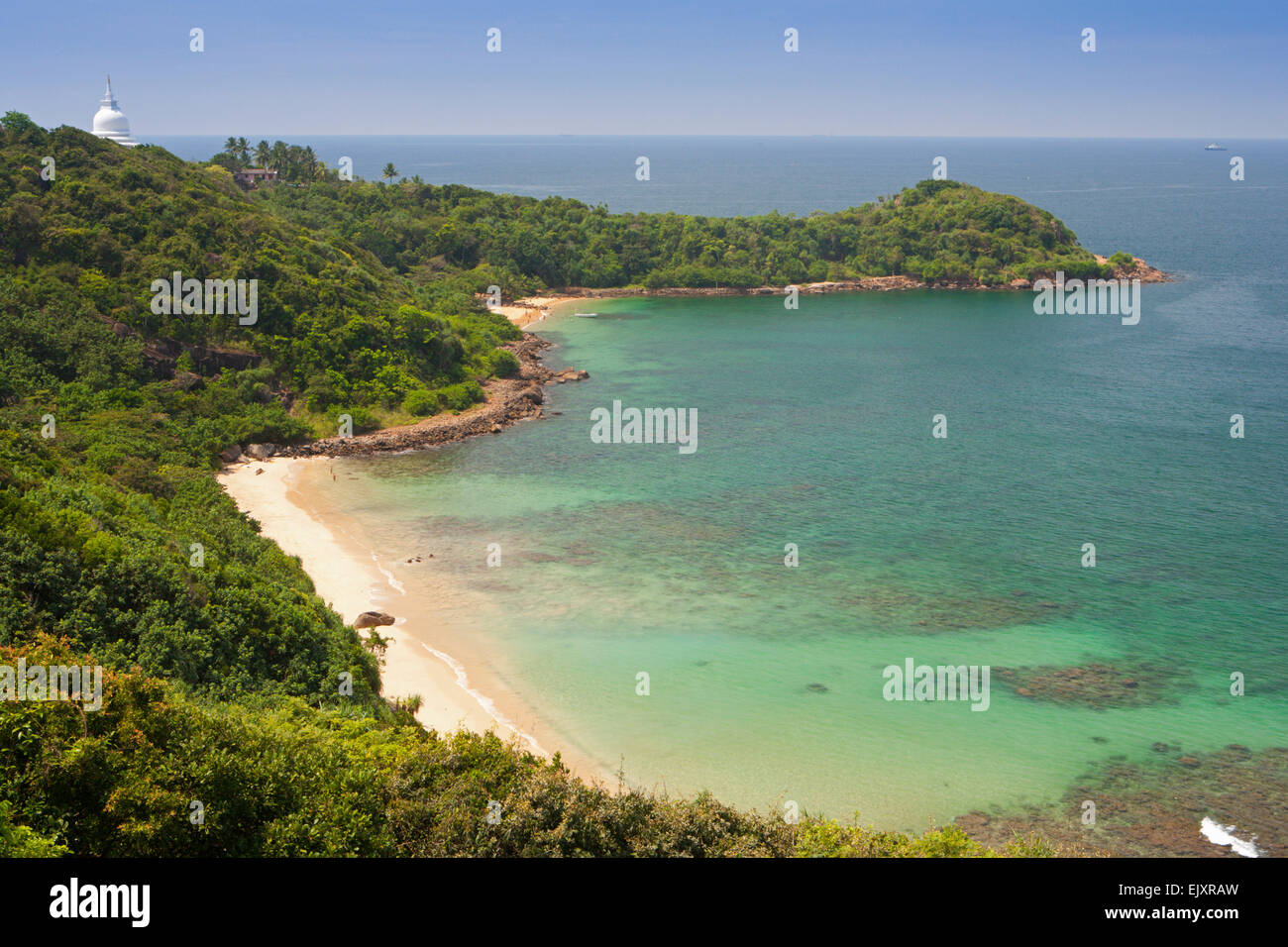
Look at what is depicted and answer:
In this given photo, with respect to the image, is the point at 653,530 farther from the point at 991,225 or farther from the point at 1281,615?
the point at 991,225

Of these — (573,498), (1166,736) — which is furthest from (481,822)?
(573,498)
